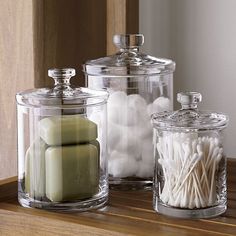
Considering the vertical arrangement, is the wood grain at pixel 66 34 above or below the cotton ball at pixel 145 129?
above

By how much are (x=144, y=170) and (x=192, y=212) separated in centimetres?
16

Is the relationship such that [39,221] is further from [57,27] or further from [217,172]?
[57,27]

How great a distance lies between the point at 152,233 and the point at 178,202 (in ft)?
0.27

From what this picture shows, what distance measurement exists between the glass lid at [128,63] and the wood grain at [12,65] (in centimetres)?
18

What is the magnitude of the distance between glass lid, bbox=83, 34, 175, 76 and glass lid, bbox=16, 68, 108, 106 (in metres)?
0.07

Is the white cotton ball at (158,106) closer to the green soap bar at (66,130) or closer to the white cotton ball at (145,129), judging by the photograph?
the white cotton ball at (145,129)

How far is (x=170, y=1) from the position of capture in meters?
1.28

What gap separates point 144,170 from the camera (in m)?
0.96

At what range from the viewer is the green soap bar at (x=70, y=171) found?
2.78ft

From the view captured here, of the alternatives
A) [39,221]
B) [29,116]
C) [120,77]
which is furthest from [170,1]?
[39,221]

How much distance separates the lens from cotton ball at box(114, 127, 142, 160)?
0.95 meters

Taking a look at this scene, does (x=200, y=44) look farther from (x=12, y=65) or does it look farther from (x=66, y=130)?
(x=66, y=130)

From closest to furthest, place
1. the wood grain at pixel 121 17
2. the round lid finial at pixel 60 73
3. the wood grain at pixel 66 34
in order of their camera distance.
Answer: the round lid finial at pixel 60 73 → the wood grain at pixel 66 34 → the wood grain at pixel 121 17

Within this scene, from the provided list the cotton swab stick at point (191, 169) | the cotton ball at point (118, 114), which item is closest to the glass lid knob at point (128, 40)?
the cotton ball at point (118, 114)
